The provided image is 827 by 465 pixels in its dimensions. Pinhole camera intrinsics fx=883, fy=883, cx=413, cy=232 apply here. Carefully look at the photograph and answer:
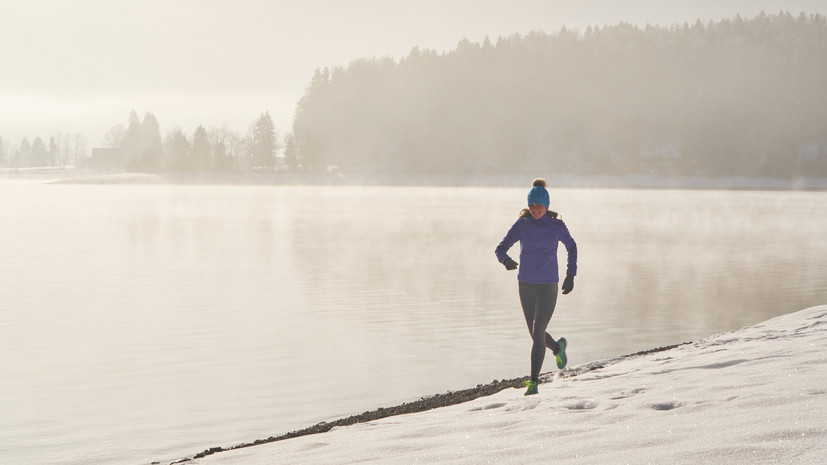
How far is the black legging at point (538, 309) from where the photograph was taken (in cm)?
982

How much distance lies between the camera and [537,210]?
970 cm

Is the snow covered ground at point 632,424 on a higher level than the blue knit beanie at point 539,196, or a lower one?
lower

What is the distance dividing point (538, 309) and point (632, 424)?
2920 mm

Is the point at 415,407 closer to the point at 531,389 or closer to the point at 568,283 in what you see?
the point at 531,389

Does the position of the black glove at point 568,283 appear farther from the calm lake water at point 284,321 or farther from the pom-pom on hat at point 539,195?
the calm lake water at point 284,321

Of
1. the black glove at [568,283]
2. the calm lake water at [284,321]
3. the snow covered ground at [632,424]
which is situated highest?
the black glove at [568,283]

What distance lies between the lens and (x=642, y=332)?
16.7 meters

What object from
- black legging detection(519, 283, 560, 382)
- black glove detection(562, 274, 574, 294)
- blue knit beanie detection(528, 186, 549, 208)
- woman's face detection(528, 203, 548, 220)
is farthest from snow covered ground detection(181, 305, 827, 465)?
blue knit beanie detection(528, 186, 549, 208)

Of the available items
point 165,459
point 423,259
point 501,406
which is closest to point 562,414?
point 501,406

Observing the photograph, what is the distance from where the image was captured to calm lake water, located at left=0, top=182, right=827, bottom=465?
10.8 m

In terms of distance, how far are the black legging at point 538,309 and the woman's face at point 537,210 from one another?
77 cm

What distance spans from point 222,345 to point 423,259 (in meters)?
16.5

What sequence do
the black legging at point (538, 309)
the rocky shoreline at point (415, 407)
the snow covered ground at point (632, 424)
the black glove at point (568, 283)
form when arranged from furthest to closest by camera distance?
the black glove at point (568, 283)
the black legging at point (538, 309)
the rocky shoreline at point (415, 407)
the snow covered ground at point (632, 424)

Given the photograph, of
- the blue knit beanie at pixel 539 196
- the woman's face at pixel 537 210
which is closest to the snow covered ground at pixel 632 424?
the woman's face at pixel 537 210
